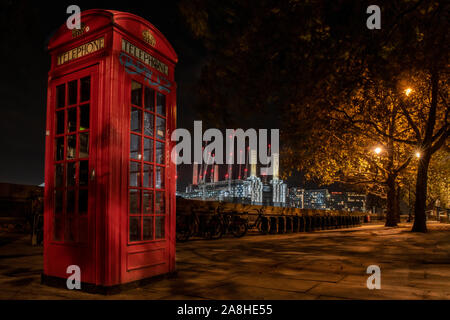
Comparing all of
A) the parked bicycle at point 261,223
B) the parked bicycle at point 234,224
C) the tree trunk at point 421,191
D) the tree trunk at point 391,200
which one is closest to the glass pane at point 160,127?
the parked bicycle at point 234,224

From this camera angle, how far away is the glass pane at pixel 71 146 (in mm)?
4527

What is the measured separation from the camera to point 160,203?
4801 millimetres

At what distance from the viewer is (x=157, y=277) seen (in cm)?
464

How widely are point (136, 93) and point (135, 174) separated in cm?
100

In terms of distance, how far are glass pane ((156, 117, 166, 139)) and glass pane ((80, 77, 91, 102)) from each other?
35.1 inches

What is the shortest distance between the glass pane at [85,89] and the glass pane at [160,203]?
1463 millimetres

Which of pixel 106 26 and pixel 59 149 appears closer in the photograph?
pixel 106 26

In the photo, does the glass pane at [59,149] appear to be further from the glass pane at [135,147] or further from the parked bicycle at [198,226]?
the parked bicycle at [198,226]

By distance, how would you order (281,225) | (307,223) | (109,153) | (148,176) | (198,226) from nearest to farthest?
1. (109,153)
2. (148,176)
3. (198,226)
4. (281,225)
5. (307,223)

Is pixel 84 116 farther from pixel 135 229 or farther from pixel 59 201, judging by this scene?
pixel 135 229

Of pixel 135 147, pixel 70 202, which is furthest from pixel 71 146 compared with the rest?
pixel 135 147

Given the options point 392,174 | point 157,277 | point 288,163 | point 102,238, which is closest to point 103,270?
point 102,238

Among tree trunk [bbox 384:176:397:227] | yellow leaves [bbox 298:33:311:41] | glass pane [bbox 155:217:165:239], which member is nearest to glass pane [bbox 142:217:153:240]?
glass pane [bbox 155:217:165:239]

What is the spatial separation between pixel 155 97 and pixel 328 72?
2917 millimetres
